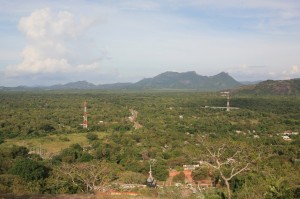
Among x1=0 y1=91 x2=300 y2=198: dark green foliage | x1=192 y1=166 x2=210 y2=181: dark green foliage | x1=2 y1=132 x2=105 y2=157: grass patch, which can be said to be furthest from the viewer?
x1=2 y1=132 x2=105 y2=157: grass patch

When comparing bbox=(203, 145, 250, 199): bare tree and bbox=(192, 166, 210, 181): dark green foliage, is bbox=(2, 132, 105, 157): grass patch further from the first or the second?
bbox=(203, 145, 250, 199): bare tree

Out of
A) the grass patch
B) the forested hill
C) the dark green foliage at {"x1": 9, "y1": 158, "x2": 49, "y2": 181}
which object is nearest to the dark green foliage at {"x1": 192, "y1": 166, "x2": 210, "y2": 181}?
the dark green foliage at {"x1": 9, "y1": 158, "x2": 49, "y2": 181}

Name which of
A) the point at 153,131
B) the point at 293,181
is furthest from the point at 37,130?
the point at 293,181

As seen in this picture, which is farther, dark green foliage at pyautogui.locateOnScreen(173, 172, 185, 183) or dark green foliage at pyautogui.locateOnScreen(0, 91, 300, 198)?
dark green foliage at pyautogui.locateOnScreen(173, 172, 185, 183)

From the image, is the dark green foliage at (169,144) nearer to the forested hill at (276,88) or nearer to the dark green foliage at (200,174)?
the dark green foliage at (200,174)

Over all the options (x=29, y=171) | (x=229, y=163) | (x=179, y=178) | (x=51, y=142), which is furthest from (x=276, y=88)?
(x=229, y=163)

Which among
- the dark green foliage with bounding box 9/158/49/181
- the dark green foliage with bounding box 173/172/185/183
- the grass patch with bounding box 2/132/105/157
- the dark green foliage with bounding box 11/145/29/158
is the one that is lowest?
the grass patch with bounding box 2/132/105/157

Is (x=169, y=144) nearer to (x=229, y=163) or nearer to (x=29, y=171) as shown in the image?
(x=29, y=171)
